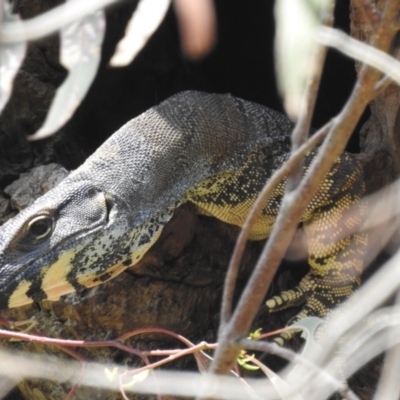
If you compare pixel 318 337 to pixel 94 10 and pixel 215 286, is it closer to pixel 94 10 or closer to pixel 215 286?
pixel 215 286

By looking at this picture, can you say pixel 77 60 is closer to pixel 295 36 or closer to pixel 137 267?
pixel 295 36

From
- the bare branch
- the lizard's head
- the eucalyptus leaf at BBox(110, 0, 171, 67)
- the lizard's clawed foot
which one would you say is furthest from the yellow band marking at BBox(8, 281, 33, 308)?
the bare branch

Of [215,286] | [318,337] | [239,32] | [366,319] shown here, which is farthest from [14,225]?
[239,32]

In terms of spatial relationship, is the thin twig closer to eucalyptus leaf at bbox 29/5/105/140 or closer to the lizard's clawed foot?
eucalyptus leaf at bbox 29/5/105/140

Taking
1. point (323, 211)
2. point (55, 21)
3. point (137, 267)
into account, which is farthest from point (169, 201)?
point (55, 21)

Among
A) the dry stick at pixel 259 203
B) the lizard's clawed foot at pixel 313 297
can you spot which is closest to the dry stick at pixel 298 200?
the dry stick at pixel 259 203
